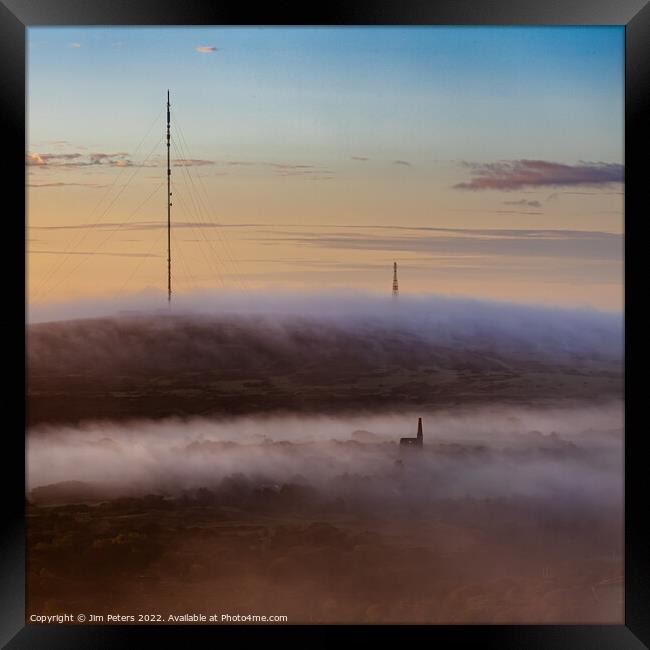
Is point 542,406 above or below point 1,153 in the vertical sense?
below

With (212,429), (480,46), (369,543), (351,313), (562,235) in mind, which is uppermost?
(480,46)

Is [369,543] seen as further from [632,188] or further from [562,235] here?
[632,188]

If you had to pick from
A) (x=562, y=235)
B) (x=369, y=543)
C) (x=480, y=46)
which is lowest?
(x=369, y=543)

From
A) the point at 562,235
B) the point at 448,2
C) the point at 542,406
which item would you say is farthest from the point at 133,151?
the point at 542,406

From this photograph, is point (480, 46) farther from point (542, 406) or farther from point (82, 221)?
point (82, 221)

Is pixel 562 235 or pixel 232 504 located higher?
pixel 562 235

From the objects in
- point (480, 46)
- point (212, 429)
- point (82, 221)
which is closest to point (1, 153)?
point (82, 221)
